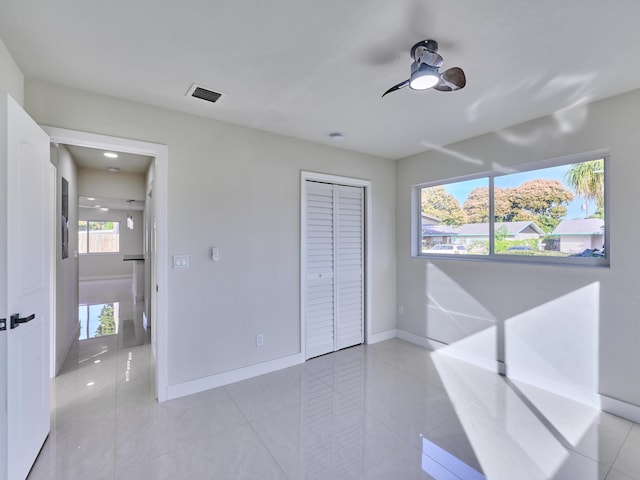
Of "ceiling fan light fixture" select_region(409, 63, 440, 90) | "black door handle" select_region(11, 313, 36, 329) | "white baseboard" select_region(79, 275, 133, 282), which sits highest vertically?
"ceiling fan light fixture" select_region(409, 63, 440, 90)

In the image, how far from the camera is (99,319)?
525 centimetres

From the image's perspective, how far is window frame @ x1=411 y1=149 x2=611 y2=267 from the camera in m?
2.59

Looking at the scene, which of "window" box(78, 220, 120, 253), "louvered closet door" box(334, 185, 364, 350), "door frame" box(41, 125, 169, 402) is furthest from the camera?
"window" box(78, 220, 120, 253)

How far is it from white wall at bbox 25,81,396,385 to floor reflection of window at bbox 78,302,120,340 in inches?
103

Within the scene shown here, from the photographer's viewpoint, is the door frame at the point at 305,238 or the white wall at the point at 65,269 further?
the door frame at the point at 305,238

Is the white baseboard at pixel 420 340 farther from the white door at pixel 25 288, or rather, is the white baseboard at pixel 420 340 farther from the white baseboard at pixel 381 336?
the white door at pixel 25 288

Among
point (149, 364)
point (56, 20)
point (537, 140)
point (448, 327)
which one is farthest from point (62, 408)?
point (537, 140)

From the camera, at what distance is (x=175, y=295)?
2730 mm

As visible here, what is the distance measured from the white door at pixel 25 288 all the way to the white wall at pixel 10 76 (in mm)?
250

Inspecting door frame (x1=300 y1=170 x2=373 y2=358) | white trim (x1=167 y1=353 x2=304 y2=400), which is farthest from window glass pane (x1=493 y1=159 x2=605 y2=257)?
white trim (x1=167 y1=353 x2=304 y2=400)

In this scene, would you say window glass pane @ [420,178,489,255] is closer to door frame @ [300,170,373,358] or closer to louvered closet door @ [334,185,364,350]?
door frame @ [300,170,373,358]

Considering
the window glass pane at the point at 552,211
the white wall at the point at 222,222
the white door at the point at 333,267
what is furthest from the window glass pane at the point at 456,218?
the white wall at the point at 222,222

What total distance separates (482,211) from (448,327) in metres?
1.45

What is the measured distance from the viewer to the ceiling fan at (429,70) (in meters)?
1.73
